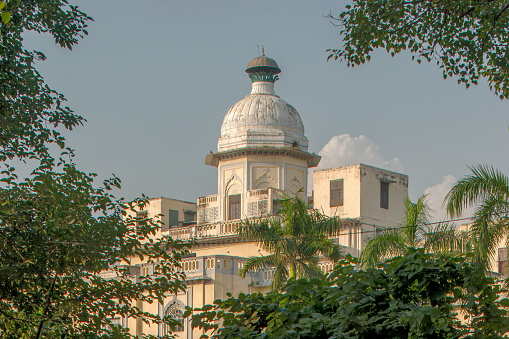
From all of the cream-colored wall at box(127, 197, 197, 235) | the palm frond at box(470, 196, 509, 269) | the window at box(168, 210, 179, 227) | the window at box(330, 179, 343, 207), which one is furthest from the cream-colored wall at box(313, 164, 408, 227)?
the palm frond at box(470, 196, 509, 269)

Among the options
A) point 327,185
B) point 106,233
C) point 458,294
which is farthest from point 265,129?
point 458,294

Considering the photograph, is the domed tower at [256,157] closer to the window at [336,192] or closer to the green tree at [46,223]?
the window at [336,192]

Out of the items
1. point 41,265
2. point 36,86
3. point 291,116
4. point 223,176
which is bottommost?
point 41,265

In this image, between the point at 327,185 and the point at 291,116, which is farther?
the point at 291,116

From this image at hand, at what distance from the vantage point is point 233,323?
1010 cm

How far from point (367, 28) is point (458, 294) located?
4.17m

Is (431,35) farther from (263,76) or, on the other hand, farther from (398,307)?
(263,76)

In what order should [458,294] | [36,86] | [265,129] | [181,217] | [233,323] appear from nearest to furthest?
[458,294]
[233,323]
[36,86]
[265,129]
[181,217]

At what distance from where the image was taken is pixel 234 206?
44.4 metres

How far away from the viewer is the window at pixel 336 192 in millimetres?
39344

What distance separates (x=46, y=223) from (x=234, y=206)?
107 ft

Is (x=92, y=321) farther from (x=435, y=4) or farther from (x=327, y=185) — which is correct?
(x=327, y=185)

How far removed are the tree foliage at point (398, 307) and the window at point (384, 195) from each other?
99.3 feet

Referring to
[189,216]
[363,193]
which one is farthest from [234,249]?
[189,216]
